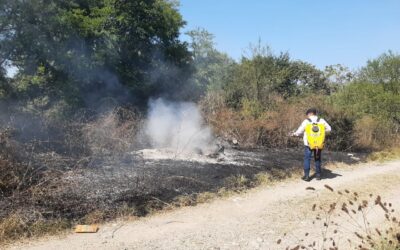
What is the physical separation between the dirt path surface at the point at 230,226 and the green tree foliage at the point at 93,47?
9.71 m

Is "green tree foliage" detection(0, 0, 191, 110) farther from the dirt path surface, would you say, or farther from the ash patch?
the dirt path surface

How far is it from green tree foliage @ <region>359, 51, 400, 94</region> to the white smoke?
11.2 metres

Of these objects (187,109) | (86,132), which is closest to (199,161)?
(86,132)

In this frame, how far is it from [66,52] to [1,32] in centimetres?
259

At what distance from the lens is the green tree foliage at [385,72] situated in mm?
21641

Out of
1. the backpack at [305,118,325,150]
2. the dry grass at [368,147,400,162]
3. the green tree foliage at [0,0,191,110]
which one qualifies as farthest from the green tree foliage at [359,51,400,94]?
the backpack at [305,118,325,150]

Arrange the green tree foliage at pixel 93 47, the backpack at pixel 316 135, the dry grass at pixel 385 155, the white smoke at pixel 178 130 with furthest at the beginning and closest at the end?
the dry grass at pixel 385 155, the green tree foliage at pixel 93 47, the white smoke at pixel 178 130, the backpack at pixel 316 135

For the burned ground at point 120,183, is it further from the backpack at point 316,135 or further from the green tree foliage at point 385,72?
the green tree foliage at point 385,72

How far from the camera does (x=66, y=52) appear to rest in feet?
52.3

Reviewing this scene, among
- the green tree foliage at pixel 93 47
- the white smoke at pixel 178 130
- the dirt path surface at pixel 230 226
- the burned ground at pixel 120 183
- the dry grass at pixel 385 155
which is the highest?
the green tree foliage at pixel 93 47

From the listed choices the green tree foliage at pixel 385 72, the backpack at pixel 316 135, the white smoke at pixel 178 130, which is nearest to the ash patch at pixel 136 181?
the white smoke at pixel 178 130

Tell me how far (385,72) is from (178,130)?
13.3m

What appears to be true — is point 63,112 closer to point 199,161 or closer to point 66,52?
Result: point 66,52

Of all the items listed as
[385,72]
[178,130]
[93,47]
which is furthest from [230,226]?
[385,72]
